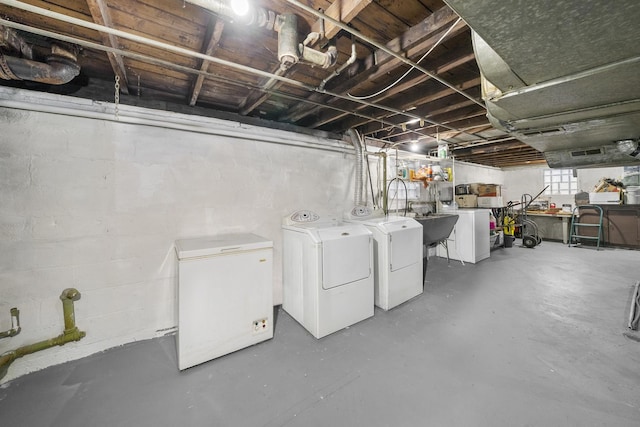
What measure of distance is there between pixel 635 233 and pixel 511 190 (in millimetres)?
3249

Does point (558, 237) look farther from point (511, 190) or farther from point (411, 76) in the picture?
point (411, 76)

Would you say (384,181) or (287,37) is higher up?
(287,37)

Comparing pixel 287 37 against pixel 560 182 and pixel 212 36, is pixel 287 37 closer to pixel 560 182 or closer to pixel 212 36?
pixel 212 36

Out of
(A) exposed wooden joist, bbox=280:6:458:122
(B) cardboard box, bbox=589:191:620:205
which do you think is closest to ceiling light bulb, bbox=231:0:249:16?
(A) exposed wooden joist, bbox=280:6:458:122

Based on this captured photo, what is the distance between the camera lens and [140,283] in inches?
83.4

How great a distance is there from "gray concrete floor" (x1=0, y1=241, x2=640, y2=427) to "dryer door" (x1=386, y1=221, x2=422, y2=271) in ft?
1.91

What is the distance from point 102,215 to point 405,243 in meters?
3.05

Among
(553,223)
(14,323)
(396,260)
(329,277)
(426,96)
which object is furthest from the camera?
(553,223)

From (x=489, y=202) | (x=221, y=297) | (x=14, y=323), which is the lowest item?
(x=14, y=323)

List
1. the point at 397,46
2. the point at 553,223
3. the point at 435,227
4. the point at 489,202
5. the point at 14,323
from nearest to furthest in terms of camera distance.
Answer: the point at 397,46 < the point at 14,323 < the point at 435,227 < the point at 489,202 < the point at 553,223

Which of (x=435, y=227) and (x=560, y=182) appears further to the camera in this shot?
(x=560, y=182)

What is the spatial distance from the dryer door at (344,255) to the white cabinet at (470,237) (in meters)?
2.94

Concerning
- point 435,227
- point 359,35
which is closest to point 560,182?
point 435,227

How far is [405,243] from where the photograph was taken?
2.83 metres
